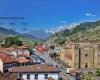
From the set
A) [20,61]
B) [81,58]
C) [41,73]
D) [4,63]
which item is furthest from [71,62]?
[41,73]

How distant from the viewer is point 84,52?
7531 cm

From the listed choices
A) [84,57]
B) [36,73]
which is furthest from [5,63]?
[84,57]

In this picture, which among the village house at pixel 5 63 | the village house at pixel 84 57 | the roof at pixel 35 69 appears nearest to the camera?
the roof at pixel 35 69

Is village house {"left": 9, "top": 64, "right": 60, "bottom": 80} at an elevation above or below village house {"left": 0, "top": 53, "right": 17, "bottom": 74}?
Result: below

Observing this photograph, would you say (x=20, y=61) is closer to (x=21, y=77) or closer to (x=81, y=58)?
(x=21, y=77)

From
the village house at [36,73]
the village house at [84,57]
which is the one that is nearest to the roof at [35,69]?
the village house at [36,73]

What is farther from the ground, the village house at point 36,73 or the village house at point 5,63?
the village house at point 5,63

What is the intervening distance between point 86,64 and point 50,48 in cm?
4578

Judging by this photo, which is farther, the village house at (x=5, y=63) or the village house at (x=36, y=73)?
the village house at (x=5, y=63)

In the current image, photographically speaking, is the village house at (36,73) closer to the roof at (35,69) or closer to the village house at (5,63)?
the roof at (35,69)

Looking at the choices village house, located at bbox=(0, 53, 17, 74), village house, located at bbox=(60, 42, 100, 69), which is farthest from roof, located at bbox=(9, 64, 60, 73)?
village house, located at bbox=(60, 42, 100, 69)

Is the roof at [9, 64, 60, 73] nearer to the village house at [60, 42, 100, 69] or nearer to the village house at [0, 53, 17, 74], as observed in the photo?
the village house at [0, 53, 17, 74]

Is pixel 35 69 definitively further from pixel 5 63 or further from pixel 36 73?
pixel 5 63

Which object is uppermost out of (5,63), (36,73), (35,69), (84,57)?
(84,57)
